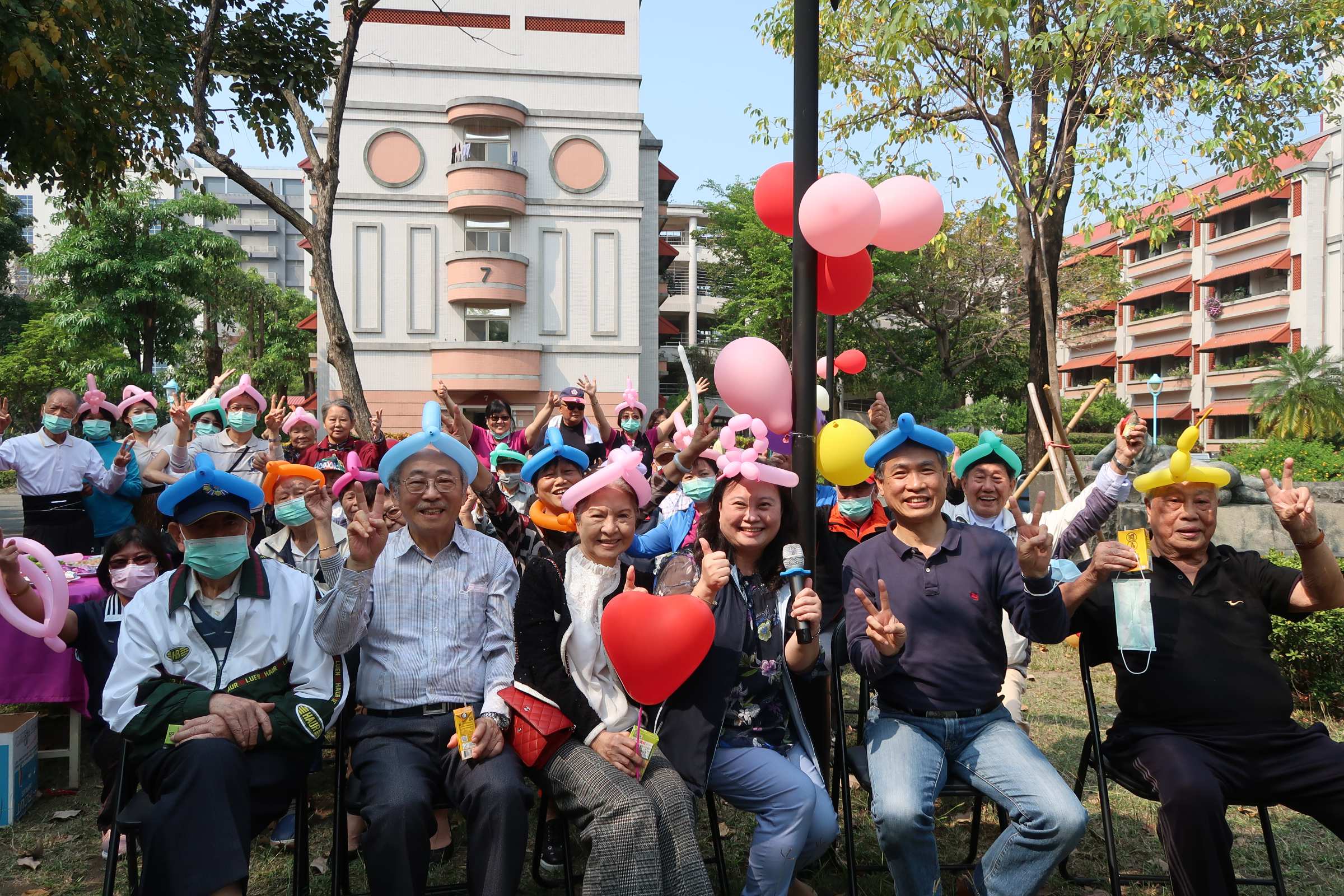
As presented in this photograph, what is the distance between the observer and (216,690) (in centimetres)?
299

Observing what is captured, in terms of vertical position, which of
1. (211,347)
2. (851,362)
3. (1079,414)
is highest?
(211,347)

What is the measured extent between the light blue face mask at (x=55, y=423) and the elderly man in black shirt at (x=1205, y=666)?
610 cm

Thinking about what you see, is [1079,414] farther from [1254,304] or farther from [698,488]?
[1254,304]

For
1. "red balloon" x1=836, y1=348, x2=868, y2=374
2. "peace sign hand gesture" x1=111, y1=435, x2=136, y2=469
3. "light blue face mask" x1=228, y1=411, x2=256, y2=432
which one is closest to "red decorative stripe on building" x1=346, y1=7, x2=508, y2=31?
"red balloon" x1=836, y1=348, x2=868, y2=374

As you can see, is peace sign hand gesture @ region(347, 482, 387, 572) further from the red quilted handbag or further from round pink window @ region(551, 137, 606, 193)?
round pink window @ region(551, 137, 606, 193)

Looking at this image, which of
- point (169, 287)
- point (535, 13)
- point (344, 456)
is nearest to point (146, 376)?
point (169, 287)

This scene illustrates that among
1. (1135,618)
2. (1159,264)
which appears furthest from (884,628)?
(1159,264)

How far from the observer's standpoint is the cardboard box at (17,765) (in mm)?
4098

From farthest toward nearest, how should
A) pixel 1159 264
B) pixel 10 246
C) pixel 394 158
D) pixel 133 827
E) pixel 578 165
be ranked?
1. pixel 1159 264
2. pixel 10 246
3. pixel 578 165
4. pixel 394 158
5. pixel 133 827

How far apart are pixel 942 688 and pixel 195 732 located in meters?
2.42

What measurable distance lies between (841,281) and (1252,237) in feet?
156

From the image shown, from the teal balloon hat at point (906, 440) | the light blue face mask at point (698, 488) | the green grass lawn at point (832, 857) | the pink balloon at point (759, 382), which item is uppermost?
the pink balloon at point (759, 382)

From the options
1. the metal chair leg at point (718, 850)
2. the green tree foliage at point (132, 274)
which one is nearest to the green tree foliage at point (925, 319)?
the green tree foliage at point (132, 274)

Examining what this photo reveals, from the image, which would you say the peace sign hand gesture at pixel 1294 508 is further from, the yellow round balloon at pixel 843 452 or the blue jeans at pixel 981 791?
the yellow round balloon at pixel 843 452
